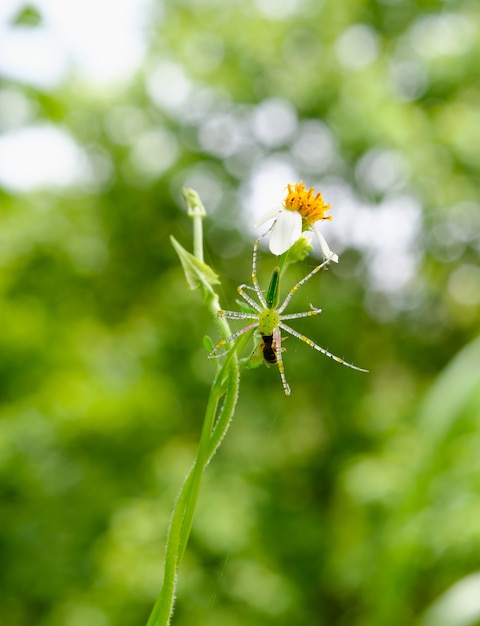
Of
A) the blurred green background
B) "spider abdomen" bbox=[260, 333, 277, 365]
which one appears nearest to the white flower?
"spider abdomen" bbox=[260, 333, 277, 365]

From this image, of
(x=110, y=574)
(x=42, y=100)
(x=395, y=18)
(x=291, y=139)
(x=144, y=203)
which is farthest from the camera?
(x=144, y=203)

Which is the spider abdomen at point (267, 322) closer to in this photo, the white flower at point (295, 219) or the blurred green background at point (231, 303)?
the white flower at point (295, 219)

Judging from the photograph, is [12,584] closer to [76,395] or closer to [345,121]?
[76,395]

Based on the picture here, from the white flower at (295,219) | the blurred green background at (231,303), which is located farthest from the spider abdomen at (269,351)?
the blurred green background at (231,303)

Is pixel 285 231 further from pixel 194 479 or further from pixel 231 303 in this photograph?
pixel 231 303

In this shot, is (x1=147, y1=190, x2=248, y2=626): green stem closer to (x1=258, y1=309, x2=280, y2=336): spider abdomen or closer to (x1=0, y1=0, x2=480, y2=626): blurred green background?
(x1=258, y1=309, x2=280, y2=336): spider abdomen

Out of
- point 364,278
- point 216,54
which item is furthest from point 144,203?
point 364,278
